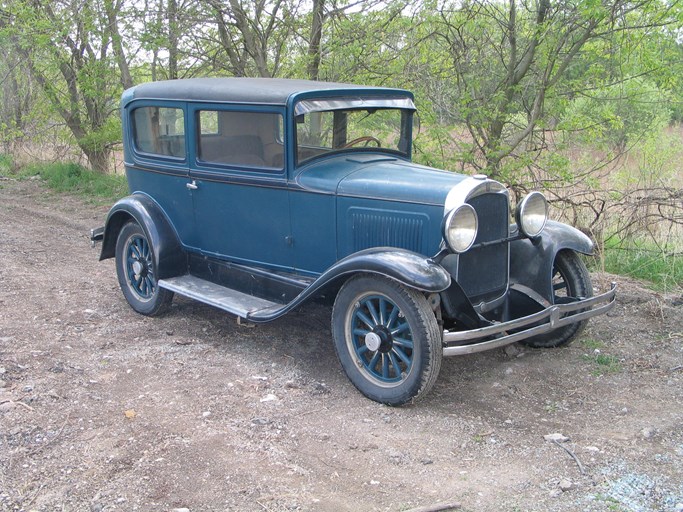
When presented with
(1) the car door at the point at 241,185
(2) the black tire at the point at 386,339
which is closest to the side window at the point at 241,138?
(1) the car door at the point at 241,185

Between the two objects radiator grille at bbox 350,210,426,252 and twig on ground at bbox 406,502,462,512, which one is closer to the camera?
twig on ground at bbox 406,502,462,512

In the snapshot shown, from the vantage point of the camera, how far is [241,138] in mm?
4711

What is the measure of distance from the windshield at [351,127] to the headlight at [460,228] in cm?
122

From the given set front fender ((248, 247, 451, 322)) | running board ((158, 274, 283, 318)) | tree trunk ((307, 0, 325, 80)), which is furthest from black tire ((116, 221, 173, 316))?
tree trunk ((307, 0, 325, 80))

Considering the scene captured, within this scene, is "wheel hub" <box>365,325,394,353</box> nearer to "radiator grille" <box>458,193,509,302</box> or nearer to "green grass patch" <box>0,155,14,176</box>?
"radiator grille" <box>458,193,509,302</box>

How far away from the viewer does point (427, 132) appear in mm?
7441

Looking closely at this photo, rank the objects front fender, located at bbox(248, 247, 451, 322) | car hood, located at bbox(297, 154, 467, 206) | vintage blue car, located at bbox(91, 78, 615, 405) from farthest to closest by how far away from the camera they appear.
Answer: car hood, located at bbox(297, 154, 467, 206), vintage blue car, located at bbox(91, 78, 615, 405), front fender, located at bbox(248, 247, 451, 322)

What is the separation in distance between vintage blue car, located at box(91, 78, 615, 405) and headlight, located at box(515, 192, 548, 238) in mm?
11

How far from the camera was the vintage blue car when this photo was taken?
3859 millimetres

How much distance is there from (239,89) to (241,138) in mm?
335

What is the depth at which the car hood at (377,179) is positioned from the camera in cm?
402

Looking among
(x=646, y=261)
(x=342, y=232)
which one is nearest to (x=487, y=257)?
(x=342, y=232)

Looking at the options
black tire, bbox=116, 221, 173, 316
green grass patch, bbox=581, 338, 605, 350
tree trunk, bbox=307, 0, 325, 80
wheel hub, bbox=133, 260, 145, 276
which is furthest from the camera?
tree trunk, bbox=307, 0, 325, 80

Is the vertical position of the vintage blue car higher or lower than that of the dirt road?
higher
